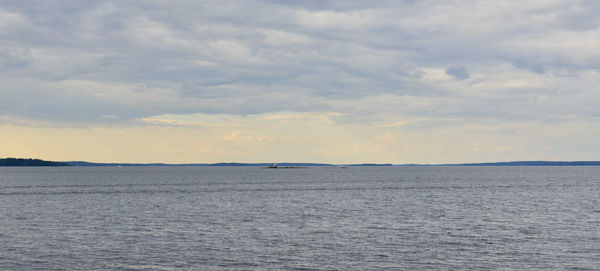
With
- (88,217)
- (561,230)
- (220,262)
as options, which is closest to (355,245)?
(220,262)

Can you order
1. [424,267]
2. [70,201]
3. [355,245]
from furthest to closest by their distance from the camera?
[70,201], [355,245], [424,267]

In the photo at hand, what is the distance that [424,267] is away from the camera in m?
40.3

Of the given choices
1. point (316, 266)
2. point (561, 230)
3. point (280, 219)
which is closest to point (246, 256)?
point (316, 266)

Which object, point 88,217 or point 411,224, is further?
point 88,217

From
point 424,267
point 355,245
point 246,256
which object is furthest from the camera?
point 355,245

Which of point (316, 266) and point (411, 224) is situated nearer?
point (316, 266)

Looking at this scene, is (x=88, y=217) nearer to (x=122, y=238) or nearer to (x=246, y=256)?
(x=122, y=238)

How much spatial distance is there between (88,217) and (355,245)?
136ft

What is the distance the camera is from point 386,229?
6009cm

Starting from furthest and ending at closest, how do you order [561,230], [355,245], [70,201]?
[70,201]
[561,230]
[355,245]

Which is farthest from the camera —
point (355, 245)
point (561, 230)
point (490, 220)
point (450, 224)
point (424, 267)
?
point (490, 220)

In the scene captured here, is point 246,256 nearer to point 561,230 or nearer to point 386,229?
point 386,229

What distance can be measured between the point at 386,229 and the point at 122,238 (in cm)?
2877

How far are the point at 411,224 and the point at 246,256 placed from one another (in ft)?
88.5
